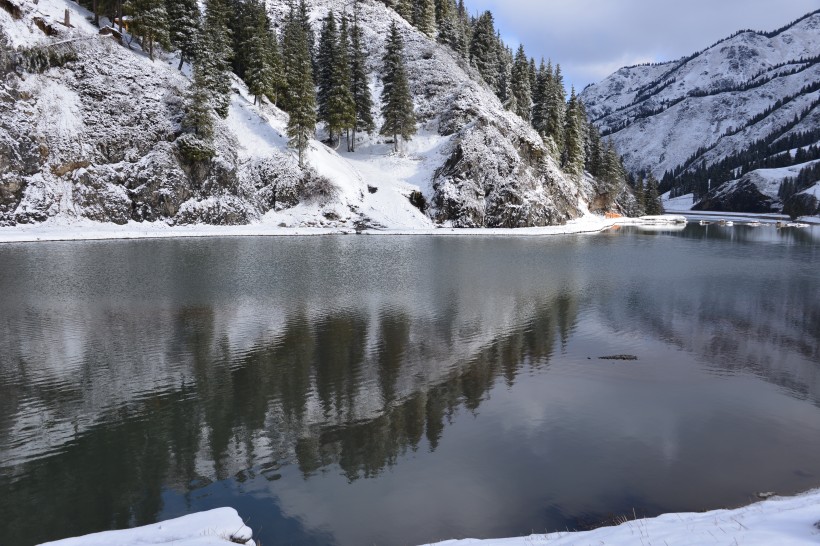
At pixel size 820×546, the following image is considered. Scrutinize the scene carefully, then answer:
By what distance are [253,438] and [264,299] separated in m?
16.9

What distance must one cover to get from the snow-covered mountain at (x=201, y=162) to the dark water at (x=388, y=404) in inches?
1286

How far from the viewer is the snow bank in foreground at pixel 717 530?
24.5 feet

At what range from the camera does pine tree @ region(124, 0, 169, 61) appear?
2712 inches

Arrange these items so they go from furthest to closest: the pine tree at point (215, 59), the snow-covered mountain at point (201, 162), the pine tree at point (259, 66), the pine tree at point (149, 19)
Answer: the pine tree at point (259, 66) → the pine tree at point (215, 59) → the pine tree at point (149, 19) → the snow-covered mountain at point (201, 162)

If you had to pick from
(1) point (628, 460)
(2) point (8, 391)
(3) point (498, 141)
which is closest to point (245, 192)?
(3) point (498, 141)

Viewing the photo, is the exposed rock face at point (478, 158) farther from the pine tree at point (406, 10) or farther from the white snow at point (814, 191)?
the white snow at point (814, 191)

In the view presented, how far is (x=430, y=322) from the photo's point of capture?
2578 centimetres

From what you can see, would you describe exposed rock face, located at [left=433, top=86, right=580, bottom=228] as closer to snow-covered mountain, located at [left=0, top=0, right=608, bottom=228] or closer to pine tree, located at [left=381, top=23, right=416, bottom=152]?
snow-covered mountain, located at [left=0, top=0, right=608, bottom=228]

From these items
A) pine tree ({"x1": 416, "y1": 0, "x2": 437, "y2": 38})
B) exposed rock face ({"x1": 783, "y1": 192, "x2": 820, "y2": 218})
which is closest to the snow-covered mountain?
pine tree ({"x1": 416, "y1": 0, "x2": 437, "y2": 38})

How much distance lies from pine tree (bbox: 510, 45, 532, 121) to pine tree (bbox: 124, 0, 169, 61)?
65559mm

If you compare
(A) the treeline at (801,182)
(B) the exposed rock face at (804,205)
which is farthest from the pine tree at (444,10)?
(A) the treeline at (801,182)

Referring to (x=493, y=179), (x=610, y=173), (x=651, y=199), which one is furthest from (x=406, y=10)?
(x=651, y=199)

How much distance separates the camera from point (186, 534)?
28.2ft

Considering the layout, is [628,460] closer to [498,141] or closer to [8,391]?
[8,391]
